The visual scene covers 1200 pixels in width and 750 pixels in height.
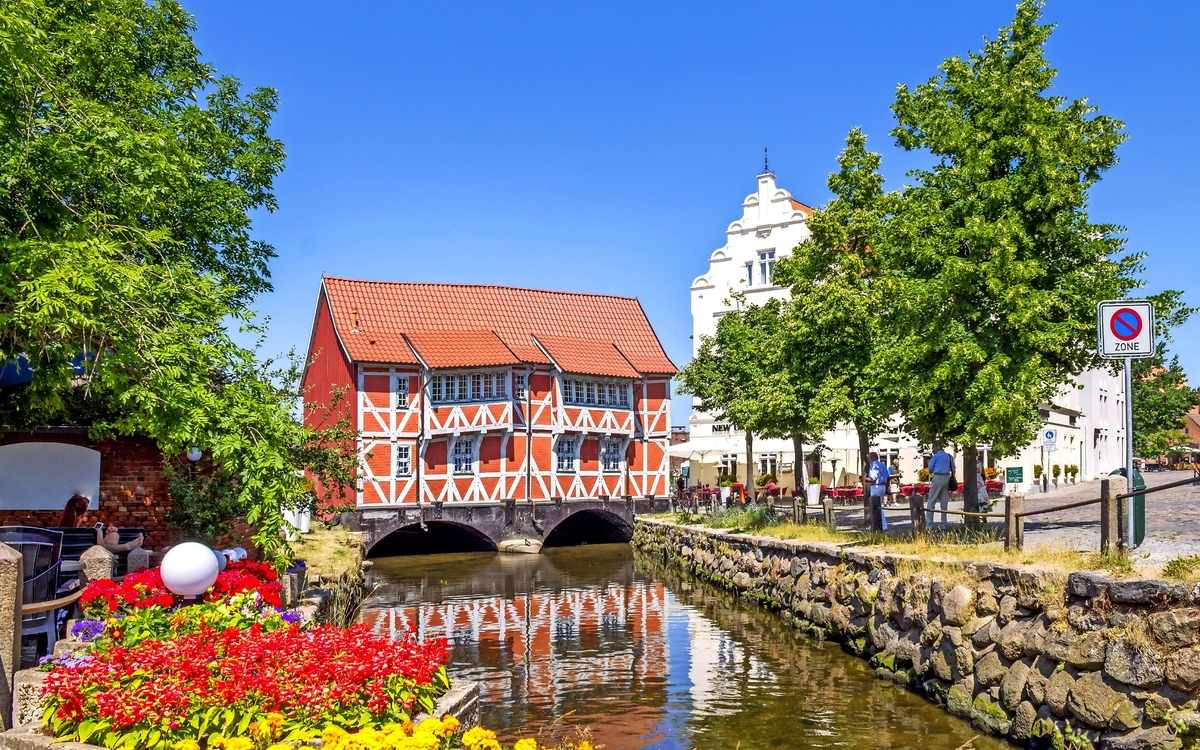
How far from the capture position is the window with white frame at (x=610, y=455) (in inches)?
1566

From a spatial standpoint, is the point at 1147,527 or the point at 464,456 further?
the point at 464,456

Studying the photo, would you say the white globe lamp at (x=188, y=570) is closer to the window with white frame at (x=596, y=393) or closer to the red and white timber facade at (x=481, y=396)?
the red and white timber facade at (x=481, y=396)

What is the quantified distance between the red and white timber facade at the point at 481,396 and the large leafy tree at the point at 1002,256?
21.2 meters

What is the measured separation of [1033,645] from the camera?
9641 mm

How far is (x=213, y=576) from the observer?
862 cm

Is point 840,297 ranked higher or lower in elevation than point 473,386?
higher

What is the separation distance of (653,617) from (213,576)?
38.7ft

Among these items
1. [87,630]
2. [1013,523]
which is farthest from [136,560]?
[1013,523]

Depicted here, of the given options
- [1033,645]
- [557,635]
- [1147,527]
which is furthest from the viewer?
[557,635]

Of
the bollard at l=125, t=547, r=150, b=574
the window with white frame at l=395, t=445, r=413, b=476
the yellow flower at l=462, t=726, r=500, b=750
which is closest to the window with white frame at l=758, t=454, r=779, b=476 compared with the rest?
the window with white frame at l=395, t=445, r=413, b=476

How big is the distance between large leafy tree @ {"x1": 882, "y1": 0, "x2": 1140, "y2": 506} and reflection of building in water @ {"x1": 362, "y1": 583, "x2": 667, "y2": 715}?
20.6 ft

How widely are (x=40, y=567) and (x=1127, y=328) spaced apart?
10.9 metres

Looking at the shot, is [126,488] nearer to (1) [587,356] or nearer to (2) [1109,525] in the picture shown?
(2) [1109,525]

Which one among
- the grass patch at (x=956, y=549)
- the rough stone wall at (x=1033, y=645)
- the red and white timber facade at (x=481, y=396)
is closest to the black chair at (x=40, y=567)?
the rough stone wall at (x=1033, y=645)
